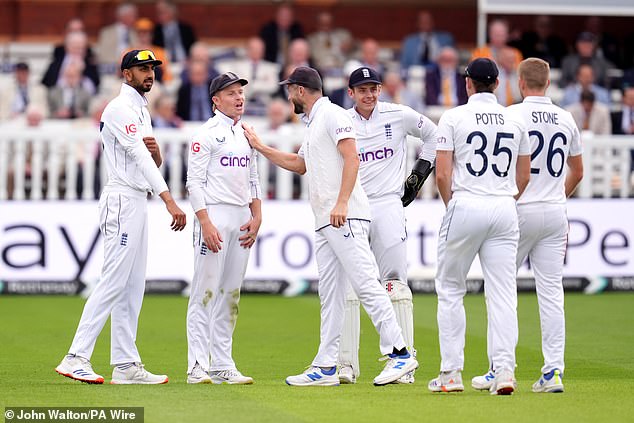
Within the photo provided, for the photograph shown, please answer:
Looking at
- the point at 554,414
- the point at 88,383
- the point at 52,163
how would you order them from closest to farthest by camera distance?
the point at 554,414 < the point at 88,383 < the point at 52,163

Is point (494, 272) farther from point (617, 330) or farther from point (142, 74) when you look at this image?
point (617, 330)

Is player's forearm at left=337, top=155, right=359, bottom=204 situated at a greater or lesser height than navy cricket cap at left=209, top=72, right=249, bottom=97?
lesser

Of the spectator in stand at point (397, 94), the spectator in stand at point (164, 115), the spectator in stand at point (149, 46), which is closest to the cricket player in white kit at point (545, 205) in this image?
the spectator in stand at point (164, 115)

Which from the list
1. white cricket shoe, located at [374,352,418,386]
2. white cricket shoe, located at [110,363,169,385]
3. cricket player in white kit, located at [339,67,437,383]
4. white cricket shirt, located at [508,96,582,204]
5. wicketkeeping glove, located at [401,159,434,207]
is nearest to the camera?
white cricket shoe, located at [374,352,418,386]

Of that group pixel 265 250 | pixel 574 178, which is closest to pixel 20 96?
pixel 265 250

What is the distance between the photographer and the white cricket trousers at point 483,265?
926 cm

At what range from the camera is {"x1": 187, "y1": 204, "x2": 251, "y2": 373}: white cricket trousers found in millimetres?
10195

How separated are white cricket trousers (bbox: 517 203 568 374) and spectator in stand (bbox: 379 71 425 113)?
1084 cm

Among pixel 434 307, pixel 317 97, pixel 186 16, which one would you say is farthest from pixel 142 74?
pixel 186 16

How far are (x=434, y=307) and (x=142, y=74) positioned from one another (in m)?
7.64

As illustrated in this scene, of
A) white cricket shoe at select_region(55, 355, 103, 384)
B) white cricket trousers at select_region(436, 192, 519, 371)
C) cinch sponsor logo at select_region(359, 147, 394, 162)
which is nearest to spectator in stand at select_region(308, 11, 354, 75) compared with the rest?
cinch sponsor logo at select_region(359, 147, 394, 162)

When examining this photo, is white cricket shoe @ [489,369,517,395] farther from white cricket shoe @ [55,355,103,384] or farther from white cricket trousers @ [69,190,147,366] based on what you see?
white cricket shoe @ [55,355,103,384]

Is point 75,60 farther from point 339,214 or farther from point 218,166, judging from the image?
point 339,214

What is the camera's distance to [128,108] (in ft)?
32.9
